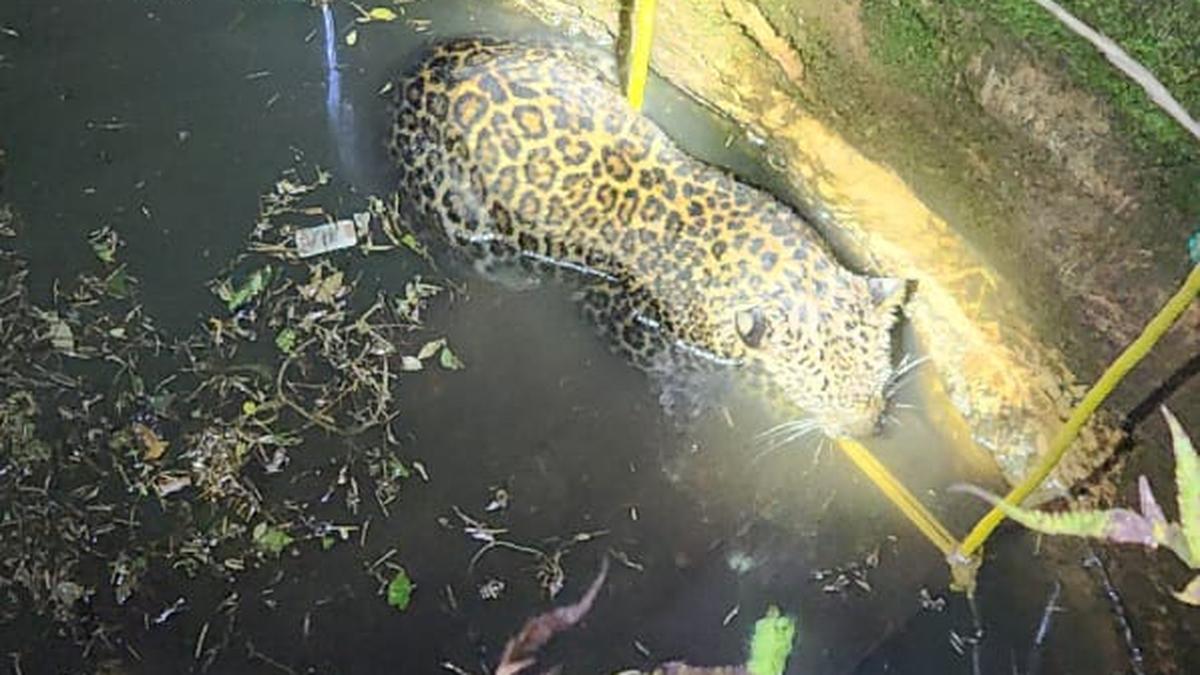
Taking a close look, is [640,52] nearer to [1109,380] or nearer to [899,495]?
[899,495]

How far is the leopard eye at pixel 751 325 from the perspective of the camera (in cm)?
480

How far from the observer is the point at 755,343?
4875 mm

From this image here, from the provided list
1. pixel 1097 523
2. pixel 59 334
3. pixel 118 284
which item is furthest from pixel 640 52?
pixel 1097 523

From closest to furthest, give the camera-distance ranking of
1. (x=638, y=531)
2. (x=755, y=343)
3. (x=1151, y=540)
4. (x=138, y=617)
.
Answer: (x=1151, y=540) → (x=138, y=617) → (x=638, y=531) → (x=755, y=343)

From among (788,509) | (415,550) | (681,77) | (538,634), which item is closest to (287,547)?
(415,550)

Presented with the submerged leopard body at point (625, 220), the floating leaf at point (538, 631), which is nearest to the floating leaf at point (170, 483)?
the floating leaf at point (538, 631)

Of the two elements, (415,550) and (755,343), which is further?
(755,343)

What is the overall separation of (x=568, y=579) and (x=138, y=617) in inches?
48.1

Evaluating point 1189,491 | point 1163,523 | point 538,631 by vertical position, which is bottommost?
point 538,631

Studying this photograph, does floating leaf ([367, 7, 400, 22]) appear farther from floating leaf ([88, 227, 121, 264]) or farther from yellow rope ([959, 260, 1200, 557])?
yellow rope ([959, 260, 1200, 557])

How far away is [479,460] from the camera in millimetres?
4543

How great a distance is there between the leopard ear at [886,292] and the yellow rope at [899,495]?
443 mm

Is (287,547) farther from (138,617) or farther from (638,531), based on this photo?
(638,531)

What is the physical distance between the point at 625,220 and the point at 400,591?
1.55m
